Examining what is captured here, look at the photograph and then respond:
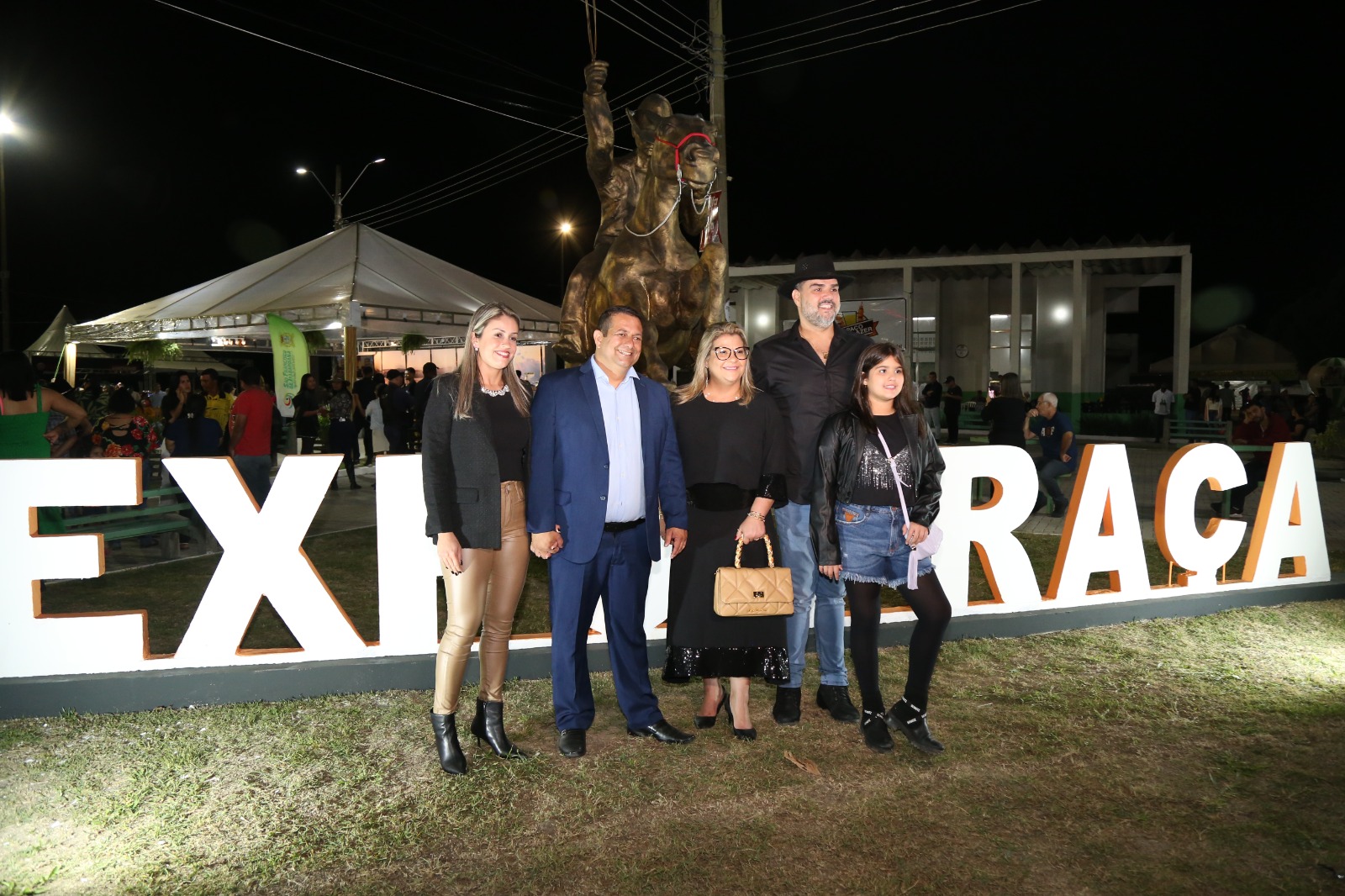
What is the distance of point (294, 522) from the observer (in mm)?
4480

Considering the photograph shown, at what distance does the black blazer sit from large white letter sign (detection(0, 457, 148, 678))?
166cm

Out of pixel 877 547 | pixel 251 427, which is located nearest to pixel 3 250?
pixel 251 427

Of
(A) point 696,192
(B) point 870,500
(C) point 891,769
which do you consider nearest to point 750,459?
(B) point 870,500

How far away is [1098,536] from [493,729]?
3860 mm

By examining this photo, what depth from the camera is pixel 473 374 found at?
360 centimetres

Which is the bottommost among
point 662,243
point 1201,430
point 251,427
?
point 1201,430

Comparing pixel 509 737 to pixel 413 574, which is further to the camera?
pixel 413 574

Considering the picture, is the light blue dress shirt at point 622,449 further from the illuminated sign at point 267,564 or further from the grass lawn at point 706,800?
the illuminated sign at point 267,564

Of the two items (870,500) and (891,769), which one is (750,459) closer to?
(870,500)

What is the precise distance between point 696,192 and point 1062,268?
23.1 metres

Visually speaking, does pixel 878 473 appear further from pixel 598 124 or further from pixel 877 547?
pixel 598 124

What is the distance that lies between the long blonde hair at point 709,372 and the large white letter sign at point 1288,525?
4.16 metres

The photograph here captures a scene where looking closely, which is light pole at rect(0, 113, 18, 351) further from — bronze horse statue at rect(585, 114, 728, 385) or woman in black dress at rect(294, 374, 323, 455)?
bronze horse statue at rect(585, 114, 728, 385)

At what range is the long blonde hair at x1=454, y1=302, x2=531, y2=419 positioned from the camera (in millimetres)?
3529
